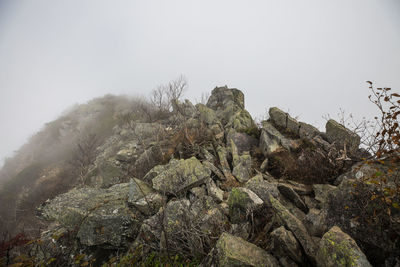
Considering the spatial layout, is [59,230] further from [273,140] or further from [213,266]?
[273,140]

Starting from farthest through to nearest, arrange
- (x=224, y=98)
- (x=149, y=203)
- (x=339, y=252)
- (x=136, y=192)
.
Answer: (x=224, y=98) < (x=136, y=192) < (x=149, y=203) < (x=339, y=252)

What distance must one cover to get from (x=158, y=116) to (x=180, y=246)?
19463mm

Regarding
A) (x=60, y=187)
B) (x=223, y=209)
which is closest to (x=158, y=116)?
(x=60, y=187)

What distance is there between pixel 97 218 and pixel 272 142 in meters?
9.05

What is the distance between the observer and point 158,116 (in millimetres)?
22281

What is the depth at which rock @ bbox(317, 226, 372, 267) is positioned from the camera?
8.07ft

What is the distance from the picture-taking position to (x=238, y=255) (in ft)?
9.54

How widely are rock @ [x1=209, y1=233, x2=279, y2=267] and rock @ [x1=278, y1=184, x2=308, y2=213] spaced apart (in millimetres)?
2982

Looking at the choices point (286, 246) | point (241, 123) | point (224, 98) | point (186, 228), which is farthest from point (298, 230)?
point (224, 98)

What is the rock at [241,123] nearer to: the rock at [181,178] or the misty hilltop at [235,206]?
the misty hilltop at [235,206]

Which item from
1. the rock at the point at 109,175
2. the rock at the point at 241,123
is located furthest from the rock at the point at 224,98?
the rock at the point at 109,175

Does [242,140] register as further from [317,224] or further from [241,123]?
[317,224]

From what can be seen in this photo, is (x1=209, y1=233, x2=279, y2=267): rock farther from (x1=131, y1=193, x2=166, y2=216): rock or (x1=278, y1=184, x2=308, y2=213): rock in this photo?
(x1=131, y1=193, x2=166, y2=216): rock

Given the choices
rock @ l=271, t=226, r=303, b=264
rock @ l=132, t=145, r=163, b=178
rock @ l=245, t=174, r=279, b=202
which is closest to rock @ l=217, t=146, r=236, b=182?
rock @ l=245, t=174, r=279, b=202
